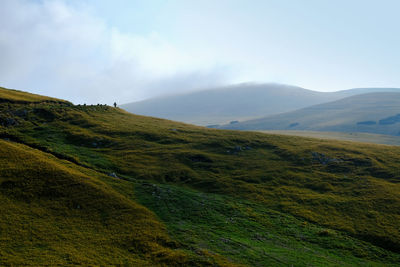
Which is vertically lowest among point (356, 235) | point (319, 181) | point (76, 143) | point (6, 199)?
point (356, 235)

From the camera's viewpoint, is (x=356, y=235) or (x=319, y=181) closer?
(x=356, y=235)

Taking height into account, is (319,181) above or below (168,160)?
below

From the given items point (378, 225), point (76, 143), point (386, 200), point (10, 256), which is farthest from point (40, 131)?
point (386, 200)

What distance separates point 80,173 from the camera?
49.9 m

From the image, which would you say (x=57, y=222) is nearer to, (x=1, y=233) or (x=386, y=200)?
(x=1, y=233)

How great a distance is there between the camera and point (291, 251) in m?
37.8

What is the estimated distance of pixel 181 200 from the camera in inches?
1949

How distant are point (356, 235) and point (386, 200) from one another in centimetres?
1853

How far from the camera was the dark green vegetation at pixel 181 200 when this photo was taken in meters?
33.7

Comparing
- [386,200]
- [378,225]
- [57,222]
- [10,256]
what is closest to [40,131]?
[57,222]

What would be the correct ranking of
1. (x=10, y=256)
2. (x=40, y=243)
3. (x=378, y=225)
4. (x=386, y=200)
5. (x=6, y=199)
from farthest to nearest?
1. (x=386, y=200)
2. (x=378, y=225)
3. (x=6, y=199)
4. (x=40, y=243)
5. (x=10, y=256)

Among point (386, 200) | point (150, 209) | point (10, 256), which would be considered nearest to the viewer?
point (10, 256)

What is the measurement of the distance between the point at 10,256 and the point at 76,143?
47.7 m

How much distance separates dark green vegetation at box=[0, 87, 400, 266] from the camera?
3369cm
